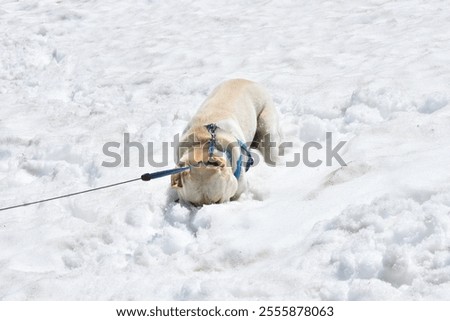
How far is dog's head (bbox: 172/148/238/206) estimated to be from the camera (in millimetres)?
4207

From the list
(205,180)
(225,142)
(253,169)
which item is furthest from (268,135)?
(205,180)

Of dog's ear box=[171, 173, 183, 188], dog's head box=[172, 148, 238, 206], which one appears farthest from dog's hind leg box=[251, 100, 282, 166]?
dog's ear box=[171, 173, 183, 188]

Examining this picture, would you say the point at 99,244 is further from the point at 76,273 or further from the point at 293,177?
the point at 293,177

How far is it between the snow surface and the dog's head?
0.13m

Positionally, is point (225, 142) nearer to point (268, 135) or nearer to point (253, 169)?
point (253, 169)

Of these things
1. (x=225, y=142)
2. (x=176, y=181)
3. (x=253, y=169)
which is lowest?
(x=253, y=169)

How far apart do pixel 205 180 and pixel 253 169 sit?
1.03 metres

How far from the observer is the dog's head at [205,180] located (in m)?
4.21

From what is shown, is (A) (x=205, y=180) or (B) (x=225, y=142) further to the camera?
(B) (x=225, y=142)

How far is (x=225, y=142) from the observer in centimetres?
462

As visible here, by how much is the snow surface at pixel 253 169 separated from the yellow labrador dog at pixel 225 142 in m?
0.19

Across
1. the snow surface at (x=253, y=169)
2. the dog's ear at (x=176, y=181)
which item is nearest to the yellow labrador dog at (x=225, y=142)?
the dog's ear at (x=176, y=181)

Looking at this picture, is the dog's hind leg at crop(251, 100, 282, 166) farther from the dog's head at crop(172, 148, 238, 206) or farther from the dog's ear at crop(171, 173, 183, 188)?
the dog's ear at crop(171, 173, 183, 188)
